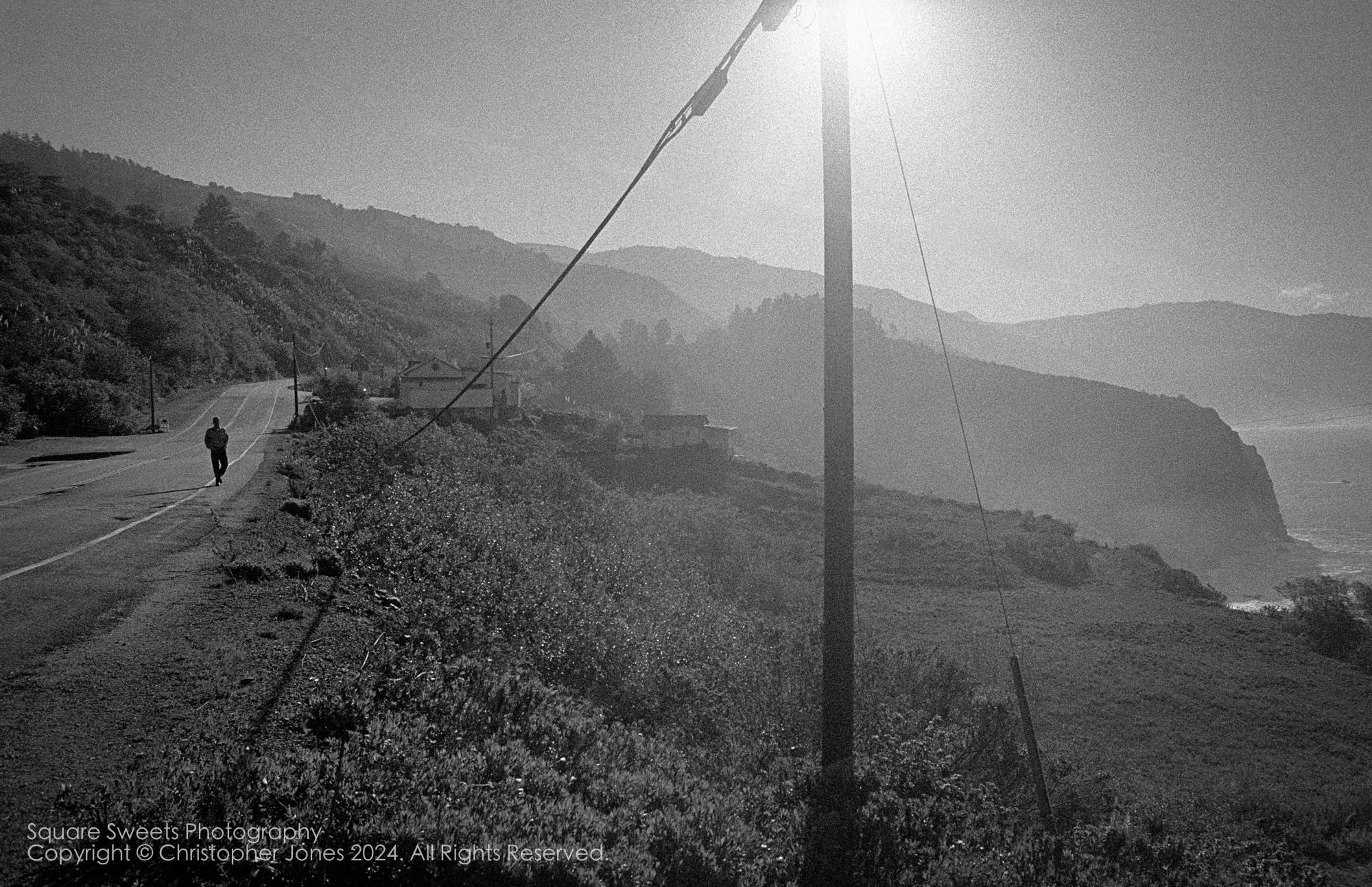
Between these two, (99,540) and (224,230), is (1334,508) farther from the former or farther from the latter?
(224,230)

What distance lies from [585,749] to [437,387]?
167 feet

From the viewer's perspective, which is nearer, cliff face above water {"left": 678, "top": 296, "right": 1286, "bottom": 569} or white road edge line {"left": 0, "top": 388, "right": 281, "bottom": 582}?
white road edge line {"left": 0, "top": 388, "right": 281, "bottom": 582}

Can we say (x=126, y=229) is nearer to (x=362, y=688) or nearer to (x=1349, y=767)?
(x=362, y=688)

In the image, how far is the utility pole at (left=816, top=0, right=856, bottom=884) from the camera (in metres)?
6.82

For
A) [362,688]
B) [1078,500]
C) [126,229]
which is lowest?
[1078,500]

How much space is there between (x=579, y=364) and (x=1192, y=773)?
330 ft

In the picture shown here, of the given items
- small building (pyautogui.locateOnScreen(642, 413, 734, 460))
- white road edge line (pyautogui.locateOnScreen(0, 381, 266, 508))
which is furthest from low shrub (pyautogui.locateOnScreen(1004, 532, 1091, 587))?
white road edge line (pyautogui.locateOnScreen(0, 381, 266, 508))

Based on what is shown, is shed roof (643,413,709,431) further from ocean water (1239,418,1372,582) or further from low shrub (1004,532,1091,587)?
ocean water (1239,418,1372,582)

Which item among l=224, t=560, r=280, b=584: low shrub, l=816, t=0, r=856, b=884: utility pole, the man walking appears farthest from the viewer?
the man walking

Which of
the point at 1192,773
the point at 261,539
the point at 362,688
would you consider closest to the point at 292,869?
the point at 362,688

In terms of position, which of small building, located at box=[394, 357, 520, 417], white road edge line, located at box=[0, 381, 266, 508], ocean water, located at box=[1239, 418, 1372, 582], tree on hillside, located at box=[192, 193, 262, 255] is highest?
tree on hillside, located at box=[192, 193, 262, 255]

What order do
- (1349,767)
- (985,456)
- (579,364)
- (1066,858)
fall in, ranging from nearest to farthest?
(1066,858), (1349,767), (579,364), (985,456)

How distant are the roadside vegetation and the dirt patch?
0.25m

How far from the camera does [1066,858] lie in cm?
717
